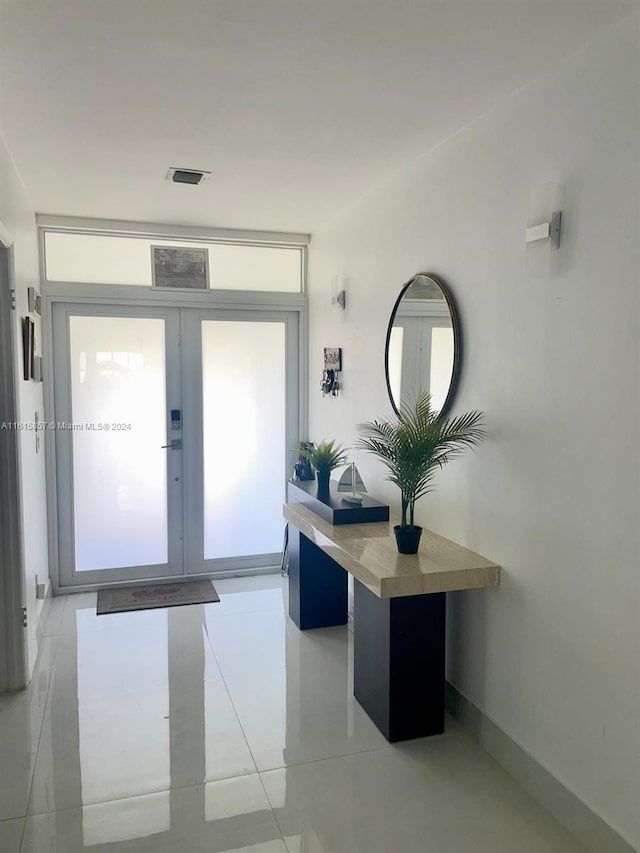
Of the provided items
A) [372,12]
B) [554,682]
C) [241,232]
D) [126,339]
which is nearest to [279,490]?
[126,339]

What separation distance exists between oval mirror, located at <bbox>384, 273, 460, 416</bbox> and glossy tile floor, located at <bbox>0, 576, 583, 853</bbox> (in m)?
1.50

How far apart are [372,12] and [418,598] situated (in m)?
2.13

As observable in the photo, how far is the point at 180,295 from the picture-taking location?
4711 millimetres

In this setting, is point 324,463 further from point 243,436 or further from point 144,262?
point 144,262

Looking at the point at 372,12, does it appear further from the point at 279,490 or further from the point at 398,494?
the point at 279,490

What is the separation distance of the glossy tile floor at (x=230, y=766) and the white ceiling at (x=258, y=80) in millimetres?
2616

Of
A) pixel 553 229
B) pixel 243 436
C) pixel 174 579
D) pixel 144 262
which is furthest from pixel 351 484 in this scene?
pixel 144 262

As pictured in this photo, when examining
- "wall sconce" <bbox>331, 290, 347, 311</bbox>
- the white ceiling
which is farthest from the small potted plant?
the white ceiling

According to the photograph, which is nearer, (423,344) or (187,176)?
(423,344)

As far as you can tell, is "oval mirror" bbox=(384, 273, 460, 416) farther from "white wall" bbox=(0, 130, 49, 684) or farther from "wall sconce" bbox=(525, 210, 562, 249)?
"white wall" bbox=(0, 130, 49, 684)

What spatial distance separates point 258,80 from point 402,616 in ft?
7.12

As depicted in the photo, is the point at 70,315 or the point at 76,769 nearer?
the point at 76,769

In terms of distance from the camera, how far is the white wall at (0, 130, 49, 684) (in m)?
3.15

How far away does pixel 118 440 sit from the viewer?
471cm
